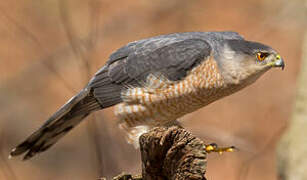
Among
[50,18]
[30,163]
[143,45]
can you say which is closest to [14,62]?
[50,18]

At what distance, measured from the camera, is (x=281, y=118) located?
9414 millimetres

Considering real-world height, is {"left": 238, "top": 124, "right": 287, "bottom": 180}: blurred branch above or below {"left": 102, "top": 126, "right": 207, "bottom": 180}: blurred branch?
below

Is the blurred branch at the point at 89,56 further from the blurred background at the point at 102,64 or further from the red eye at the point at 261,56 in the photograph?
the red eye at the point at 261,56

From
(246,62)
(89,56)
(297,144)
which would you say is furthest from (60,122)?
(297,144)

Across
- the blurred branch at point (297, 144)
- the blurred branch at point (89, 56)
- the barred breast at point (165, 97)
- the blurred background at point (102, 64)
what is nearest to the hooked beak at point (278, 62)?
the barred breast at point (165, 97)

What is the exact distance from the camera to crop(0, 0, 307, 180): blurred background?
852 centimetres

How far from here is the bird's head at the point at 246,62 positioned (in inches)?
173

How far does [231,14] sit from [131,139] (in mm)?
7802

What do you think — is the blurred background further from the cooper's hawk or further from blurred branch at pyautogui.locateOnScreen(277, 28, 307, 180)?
the cooper's hawk

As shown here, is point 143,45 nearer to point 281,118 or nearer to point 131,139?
point 131,139

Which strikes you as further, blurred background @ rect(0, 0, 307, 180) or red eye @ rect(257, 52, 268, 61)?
blurred background @ rect(0, 0, 307, 180)

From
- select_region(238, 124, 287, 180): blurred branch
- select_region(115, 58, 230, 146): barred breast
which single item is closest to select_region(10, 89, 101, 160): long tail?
select_region(115, 58, 230, 146): barred breast

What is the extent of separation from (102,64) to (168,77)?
5785mm

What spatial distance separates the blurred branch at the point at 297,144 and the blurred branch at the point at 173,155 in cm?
227
